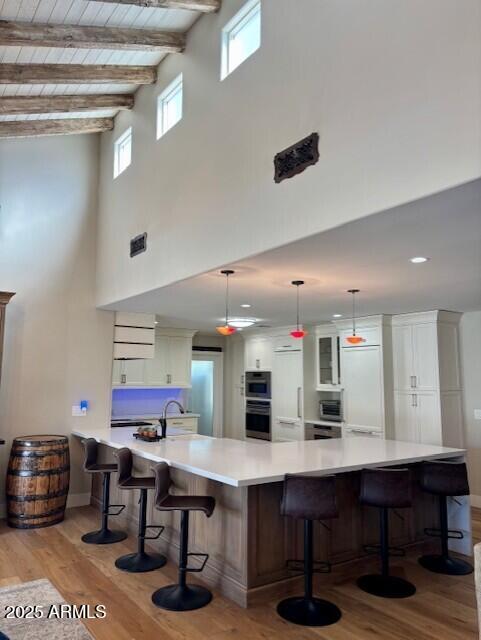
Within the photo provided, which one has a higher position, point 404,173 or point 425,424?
point 404,173

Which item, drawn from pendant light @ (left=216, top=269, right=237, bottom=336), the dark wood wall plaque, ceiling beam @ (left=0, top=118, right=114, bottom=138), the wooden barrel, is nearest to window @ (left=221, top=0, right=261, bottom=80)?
the dark wood wall plaque

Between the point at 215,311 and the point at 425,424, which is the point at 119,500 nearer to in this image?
the point at 215,311

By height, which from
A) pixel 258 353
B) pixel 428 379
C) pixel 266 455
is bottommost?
pixel 266 455

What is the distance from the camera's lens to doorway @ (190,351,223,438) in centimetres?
895

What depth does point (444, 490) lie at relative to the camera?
3.77m

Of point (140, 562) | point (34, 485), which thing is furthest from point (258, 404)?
point (140, 562)

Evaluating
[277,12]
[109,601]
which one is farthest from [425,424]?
[277,12]

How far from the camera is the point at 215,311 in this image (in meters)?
5.93

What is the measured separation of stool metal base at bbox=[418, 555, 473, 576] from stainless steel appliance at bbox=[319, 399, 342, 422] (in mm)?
2818

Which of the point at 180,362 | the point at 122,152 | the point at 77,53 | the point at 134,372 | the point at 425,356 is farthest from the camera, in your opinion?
the point at 180,362

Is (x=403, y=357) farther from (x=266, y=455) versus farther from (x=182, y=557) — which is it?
(x=182, y=557)

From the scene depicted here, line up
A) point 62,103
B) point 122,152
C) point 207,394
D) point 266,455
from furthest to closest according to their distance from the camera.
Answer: point 207,394 < point 122,152 < point 62,103 < point 266,455

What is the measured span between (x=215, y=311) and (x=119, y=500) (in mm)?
2401

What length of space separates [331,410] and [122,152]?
14.5 ft
